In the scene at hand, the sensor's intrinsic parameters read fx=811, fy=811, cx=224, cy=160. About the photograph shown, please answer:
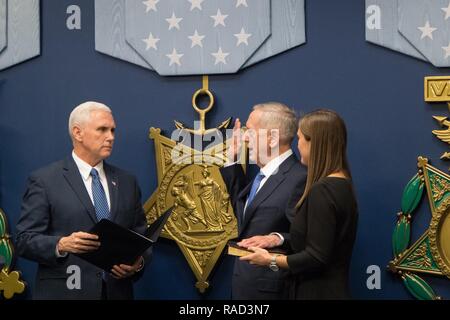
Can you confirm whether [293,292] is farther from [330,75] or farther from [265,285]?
[330,75]

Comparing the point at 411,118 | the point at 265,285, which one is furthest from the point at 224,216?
the point at 411,118

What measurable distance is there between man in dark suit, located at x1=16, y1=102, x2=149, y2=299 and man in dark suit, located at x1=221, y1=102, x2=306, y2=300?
519mm

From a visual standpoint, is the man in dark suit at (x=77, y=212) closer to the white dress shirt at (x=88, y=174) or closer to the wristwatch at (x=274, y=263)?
the white dress shirt at (x=88, y=174)

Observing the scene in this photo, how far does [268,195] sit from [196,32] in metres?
1.18

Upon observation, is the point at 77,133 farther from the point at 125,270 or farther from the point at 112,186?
the point at 125,270

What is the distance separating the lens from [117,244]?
3.47m

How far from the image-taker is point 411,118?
4047mm

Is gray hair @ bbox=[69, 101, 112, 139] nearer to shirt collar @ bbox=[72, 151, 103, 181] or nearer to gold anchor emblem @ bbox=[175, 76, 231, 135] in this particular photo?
shirt collar @ bbox=[72, 151, 103, 181]

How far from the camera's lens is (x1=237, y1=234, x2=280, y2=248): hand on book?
3311mm

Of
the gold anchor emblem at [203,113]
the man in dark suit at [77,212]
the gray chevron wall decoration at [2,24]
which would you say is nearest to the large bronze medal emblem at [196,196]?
the gold anchor emblem at [203,113]

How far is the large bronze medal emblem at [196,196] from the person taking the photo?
169 inches

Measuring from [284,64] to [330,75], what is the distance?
0.82 feet

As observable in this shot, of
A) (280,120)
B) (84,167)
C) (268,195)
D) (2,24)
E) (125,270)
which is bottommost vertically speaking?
(125,270)

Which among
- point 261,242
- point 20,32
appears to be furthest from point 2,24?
point 261,242
